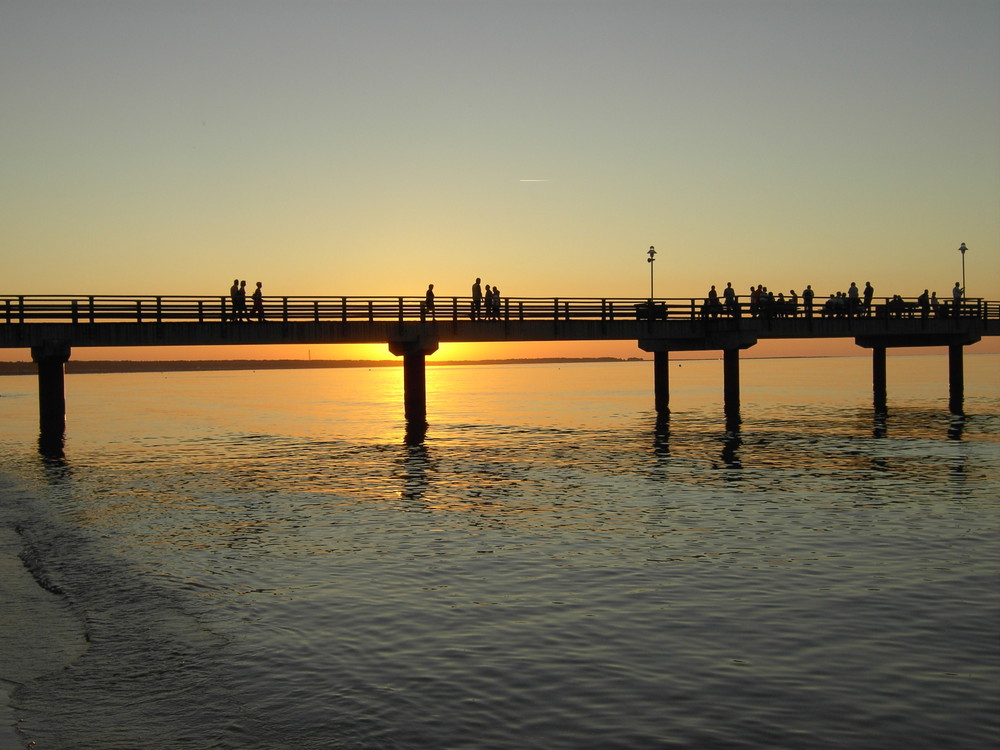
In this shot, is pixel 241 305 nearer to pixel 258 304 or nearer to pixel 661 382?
pixel 258 304

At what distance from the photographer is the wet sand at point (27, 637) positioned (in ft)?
32.3

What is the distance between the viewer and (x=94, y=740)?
8.81m

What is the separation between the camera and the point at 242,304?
40344mm

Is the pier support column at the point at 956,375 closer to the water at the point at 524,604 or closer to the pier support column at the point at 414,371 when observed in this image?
the pier support column at the point at 414,371

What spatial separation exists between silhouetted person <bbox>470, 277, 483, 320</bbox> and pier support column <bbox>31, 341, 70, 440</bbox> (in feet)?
54.9

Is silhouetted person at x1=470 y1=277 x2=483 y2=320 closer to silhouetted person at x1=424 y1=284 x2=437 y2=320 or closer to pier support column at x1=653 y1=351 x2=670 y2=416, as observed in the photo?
silhouetted person at x1=424 y1=284 x2=437 y2=320

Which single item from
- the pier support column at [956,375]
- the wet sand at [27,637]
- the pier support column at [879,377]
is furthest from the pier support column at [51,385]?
the pier support column at [956,375]

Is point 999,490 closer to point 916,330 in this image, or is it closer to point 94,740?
point 94,740

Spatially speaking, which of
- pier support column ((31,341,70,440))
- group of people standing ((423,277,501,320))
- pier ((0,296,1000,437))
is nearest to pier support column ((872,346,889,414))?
pier ((0,296,1000,437))

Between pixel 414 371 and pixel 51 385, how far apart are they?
15.0 metres

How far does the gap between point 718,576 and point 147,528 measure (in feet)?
37.8

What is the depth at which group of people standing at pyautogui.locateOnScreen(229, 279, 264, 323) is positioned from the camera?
132 feet

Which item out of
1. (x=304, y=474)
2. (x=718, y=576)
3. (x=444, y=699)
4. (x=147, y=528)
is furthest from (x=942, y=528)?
(x=304, y=474)

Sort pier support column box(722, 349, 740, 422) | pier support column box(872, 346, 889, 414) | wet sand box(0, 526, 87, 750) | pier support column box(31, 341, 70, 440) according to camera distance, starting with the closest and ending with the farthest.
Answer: wet sand box(0, 526, 87, 750) → pier support column box(31, 341, 70, 440) → pier support column box(722, 349, 740, 422) → pier support column box(872, 346, 889, 414)
